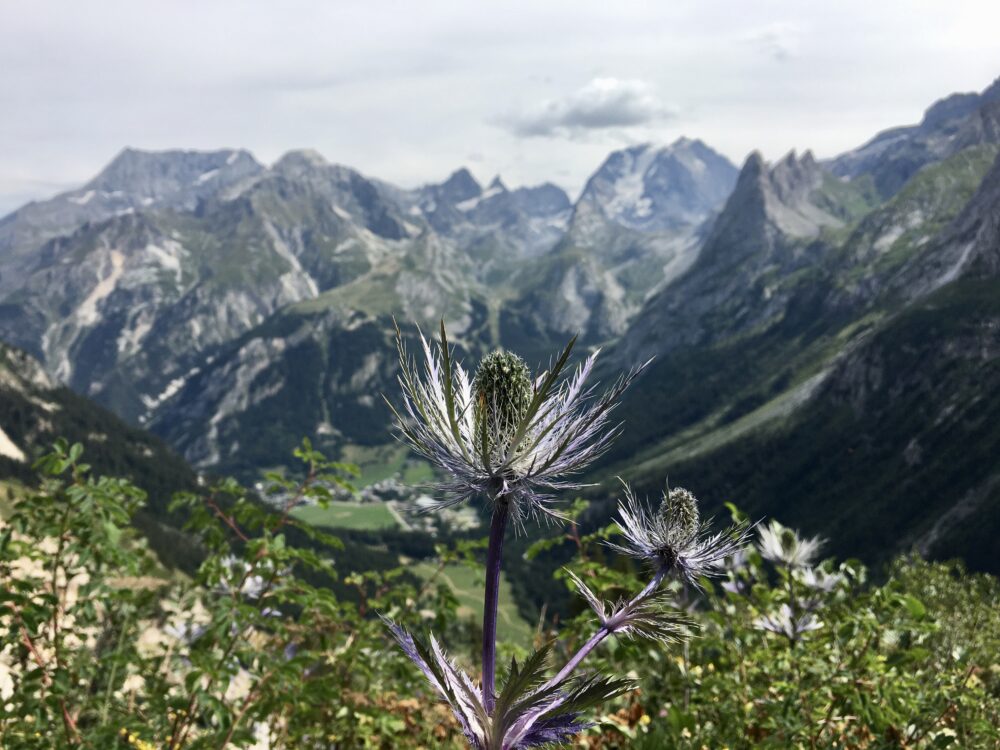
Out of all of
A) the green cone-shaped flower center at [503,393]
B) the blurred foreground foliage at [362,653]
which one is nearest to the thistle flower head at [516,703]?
the green cone-shaped flower center at [503,393]

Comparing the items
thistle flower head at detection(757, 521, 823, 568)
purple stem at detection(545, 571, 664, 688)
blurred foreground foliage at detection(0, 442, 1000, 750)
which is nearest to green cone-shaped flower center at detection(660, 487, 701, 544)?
purple stem at detection(545, 571, 664, 688)

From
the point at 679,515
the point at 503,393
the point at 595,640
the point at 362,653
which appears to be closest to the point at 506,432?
the point at 503,393

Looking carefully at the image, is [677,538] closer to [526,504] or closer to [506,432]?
[526,504]

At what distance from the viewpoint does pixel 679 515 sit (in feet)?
13.7

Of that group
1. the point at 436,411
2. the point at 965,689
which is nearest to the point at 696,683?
the point at 965,689

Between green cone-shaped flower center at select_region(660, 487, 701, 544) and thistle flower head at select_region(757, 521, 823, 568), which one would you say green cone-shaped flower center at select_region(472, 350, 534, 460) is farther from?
thistle flower head at select_region(757, 521, 823, 568)

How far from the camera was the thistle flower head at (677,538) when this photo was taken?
3908 millimetres

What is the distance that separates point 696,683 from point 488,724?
5.21 m

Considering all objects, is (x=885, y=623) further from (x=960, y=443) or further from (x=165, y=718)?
(x=960, y=443)

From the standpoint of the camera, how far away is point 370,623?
28.9 ft

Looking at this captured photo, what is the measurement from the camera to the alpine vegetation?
2.93 metres

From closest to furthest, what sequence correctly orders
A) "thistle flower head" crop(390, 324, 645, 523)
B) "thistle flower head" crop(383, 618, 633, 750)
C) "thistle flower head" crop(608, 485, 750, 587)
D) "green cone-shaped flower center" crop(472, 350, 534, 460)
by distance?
1. "thistle flower head" crop(383, 618, 633, 750)
2. "thistle flower head" crop(390, 324, 645, 523)
3. "green cone-shaped flower center" crop(472, 350, 534, 460)
4. "thistle flower head" crop(608, 485, 750, 587)

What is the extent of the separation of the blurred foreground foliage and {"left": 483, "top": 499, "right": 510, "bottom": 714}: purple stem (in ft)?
7.21

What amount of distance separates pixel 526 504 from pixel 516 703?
1.17 metres
